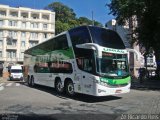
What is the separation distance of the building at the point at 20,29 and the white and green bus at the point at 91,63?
63436 millimetres

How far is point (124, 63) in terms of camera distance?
1508cm

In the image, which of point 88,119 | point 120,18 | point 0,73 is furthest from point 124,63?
point 0,73

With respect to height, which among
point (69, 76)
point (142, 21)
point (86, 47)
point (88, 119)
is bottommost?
point (88, 119)

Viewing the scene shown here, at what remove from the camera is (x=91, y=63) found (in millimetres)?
14125

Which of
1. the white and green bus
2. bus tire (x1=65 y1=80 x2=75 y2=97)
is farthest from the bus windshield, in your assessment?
bus tire (x1=65 y1=80 x2=75 y2=97)

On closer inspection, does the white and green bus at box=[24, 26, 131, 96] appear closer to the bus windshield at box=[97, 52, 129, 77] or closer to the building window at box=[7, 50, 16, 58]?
the bus windshield at box=[97, 52, 129, 77]

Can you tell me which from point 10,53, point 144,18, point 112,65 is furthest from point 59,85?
point 10,53

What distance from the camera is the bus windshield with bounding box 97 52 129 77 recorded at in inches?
549

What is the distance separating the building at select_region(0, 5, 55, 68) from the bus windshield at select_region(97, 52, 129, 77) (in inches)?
2619

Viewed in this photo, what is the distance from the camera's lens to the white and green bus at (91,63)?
13942mm

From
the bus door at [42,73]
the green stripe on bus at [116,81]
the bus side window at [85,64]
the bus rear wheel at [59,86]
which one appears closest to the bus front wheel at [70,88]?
the bus rear wheel at [59,86]

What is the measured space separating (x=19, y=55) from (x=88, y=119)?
72997mm

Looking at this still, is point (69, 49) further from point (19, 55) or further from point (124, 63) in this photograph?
point (19, 55)

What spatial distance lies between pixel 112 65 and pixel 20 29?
69.7 meters
